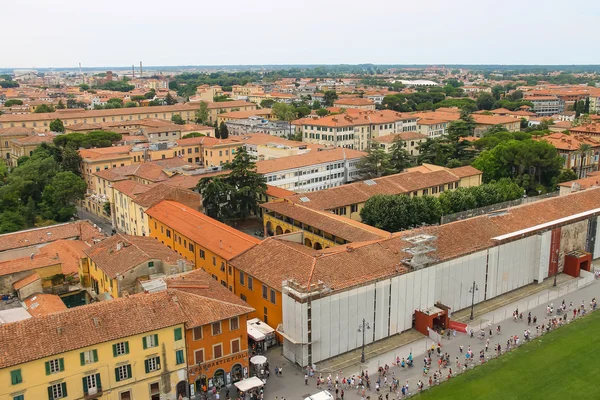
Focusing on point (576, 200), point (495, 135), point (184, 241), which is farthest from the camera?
Result: point (495, 135)

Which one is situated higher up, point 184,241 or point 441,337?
point 184,241

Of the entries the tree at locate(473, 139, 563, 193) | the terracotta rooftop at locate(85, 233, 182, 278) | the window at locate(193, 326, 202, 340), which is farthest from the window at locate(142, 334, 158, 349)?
the tree at locate(473, 139, 563, 193)

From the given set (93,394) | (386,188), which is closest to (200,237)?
(93,394)

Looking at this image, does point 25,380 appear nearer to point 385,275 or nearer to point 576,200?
point 385,275

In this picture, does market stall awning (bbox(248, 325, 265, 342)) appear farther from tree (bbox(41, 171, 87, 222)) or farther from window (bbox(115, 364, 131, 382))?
tree (bbox(41, 171, 87, 222))

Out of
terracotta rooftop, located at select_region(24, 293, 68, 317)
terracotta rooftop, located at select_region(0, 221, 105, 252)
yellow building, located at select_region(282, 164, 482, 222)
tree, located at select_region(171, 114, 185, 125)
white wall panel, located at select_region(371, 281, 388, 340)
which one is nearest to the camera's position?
terracotta rooftop, located at select_region(24, 293, 68, 317)

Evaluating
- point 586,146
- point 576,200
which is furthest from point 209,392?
point 586,146

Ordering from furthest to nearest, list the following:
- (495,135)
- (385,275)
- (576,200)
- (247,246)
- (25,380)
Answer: (495,135), (576,200), (247,246), (385,275), (25,380)
